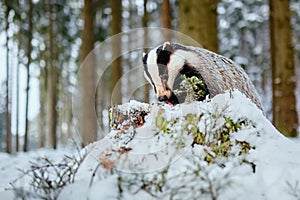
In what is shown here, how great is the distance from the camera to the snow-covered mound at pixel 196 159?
196cm

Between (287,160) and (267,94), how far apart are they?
16935 mm

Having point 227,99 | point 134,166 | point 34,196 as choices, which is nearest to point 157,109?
point 227,99

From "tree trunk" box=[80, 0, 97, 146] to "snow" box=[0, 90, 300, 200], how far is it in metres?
5.37

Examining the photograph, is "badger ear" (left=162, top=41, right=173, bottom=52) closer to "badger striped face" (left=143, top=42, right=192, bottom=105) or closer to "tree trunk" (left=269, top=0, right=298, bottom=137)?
"badger striped face" (left=143, top=42, right=192, bottom=105)

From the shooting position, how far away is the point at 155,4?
1352 cm

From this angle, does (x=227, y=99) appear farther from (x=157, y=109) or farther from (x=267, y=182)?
(x=267, y=182)

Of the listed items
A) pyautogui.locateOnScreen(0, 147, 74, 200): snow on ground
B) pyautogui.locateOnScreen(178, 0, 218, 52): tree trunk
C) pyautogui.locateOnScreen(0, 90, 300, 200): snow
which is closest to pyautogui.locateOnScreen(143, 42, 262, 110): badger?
pyautogui.locateOnScreen(0, 90, 300, 200): snow

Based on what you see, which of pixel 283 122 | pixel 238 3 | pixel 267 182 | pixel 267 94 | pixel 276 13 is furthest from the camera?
pixel 267 94

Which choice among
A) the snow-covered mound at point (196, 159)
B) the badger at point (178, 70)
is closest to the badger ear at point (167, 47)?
the badger at point (178, 70)

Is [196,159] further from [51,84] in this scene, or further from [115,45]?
[51,84]

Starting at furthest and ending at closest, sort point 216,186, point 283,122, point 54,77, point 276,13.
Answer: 1. point 54,77
2. point 276,13
3. point 283,122
4. point 216,186

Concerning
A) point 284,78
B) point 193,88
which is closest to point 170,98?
point 193,88

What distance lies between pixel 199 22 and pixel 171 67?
92.9 inches

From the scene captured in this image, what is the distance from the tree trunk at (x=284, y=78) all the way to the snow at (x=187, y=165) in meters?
4.48
